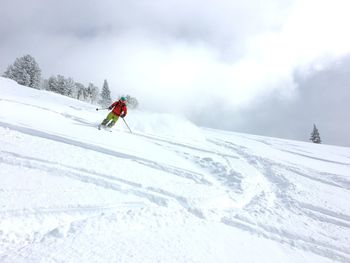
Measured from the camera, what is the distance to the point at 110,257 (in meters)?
4.32

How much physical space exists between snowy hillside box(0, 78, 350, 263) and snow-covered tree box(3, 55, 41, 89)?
222 ft

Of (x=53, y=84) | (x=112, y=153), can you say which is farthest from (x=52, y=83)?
(x=112, y=153)

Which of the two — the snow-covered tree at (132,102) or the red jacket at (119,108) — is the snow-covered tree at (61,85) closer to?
the snow-covered tree at (132,102)

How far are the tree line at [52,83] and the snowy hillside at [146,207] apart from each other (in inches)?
2707

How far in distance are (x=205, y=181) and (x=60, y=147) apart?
527 cm

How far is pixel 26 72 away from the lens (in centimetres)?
7175

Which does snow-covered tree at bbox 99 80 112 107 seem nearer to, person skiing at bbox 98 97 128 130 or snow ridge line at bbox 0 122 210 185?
A: person skiing at bbox 98 97 128 130

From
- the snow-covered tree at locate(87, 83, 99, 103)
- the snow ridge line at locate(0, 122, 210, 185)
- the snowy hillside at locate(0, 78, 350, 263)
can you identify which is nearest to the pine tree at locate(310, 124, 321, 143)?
the snowy hillside at locate(0, 78, 350, 263)

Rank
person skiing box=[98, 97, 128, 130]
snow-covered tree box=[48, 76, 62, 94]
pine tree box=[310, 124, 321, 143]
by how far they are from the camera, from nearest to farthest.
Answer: person skiing box=[98, 97, 128, 130], pine tree box=[310, 124, 321, 143], snow-covered tree box=[48, 76, 62, 94]

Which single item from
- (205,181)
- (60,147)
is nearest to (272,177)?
(205,181)

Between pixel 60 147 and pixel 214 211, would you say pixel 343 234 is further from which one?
pixel 60 147

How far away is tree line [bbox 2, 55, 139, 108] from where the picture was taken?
71.4 metres

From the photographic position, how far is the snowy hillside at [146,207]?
15.3 ft

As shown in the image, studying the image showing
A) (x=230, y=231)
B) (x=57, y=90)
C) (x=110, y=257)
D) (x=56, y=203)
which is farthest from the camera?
(x=57, y=90)
